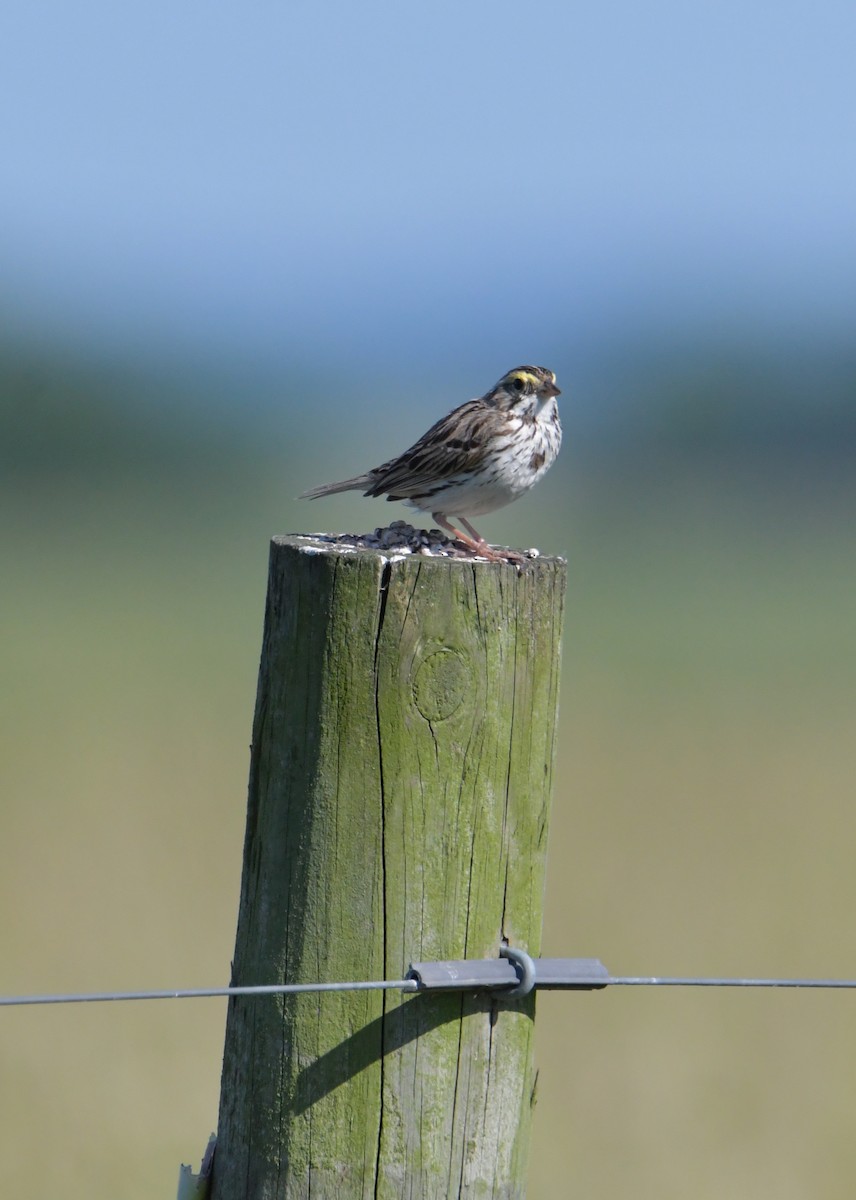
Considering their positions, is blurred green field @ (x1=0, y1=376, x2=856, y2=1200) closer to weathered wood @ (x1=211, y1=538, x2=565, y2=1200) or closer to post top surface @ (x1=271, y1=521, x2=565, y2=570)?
post top surface @ (x1=271, y1=521, x2=565, y2=570)

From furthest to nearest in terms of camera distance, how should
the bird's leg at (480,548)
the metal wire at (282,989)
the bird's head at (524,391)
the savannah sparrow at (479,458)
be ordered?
the bird's head at (524,391), the savannah sparrow at (479,458), the bird's leg at (480,548), the metal wire at (282,989)

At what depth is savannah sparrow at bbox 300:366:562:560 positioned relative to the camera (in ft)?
20.7

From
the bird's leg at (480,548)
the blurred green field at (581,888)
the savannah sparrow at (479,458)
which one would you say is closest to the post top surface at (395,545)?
the bird's leg at (480,548)

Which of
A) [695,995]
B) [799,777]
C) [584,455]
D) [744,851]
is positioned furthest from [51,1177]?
[584,455]

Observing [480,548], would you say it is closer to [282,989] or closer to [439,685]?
[439,685]

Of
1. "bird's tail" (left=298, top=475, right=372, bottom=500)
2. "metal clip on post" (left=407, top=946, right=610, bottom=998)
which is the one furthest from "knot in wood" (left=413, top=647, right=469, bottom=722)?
"bird's tail" (left=298, top=475, right=372, bottom=500)

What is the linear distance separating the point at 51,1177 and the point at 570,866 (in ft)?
24.1

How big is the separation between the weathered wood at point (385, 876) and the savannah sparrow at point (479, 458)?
2832 mm

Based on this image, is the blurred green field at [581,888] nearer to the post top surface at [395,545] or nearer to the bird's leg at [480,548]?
the bird's leg at [480,548]

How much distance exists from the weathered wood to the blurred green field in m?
5.13

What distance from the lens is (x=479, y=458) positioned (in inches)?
248

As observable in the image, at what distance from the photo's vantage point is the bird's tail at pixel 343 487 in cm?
688

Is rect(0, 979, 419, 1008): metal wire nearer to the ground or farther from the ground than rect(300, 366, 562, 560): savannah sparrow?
nearer to the ground

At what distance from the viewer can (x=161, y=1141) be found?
28.5ft
